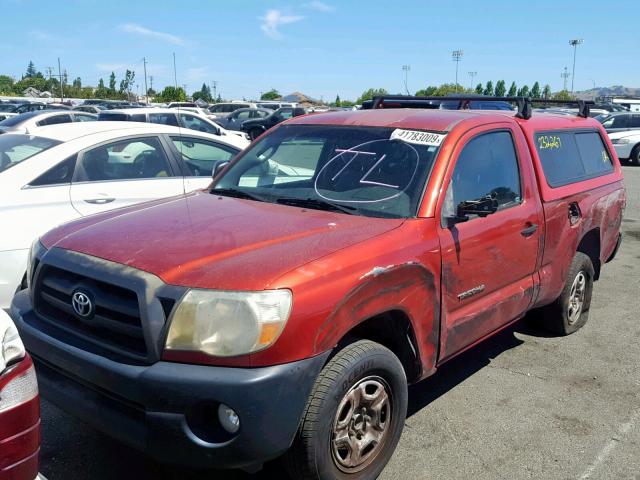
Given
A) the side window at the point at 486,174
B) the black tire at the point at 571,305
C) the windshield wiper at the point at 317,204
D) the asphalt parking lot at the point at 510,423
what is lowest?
the asphalt parking lot at the point at 510,423

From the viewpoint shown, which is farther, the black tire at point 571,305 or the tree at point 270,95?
the tree at point 270,95

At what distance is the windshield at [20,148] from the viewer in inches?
212

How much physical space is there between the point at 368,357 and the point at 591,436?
1678 mm

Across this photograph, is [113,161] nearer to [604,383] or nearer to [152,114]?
[604,383]

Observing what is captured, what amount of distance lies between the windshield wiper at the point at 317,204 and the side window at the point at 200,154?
2.53 metres

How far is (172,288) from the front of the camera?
103 inches

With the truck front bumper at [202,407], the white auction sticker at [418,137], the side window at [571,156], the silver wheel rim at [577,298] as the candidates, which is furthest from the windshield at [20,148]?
the silver wheel rim at [577,298]

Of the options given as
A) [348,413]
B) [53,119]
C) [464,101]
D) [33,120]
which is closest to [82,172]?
[464,101]

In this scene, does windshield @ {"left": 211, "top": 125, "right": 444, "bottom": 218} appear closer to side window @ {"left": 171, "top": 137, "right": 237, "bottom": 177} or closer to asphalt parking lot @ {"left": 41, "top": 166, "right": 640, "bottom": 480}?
asphalt parking lot @ {"left": 41, "top": 166, "right": 640, "bottom": 480}

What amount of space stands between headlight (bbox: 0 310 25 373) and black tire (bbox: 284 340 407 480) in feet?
3.84

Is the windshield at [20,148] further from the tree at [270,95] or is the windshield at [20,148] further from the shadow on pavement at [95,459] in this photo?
the tree at [270,95]

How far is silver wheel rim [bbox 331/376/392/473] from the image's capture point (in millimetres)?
2910

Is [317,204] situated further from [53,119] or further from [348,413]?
[53,119]

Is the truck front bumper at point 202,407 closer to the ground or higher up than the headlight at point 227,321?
closer to the ground
